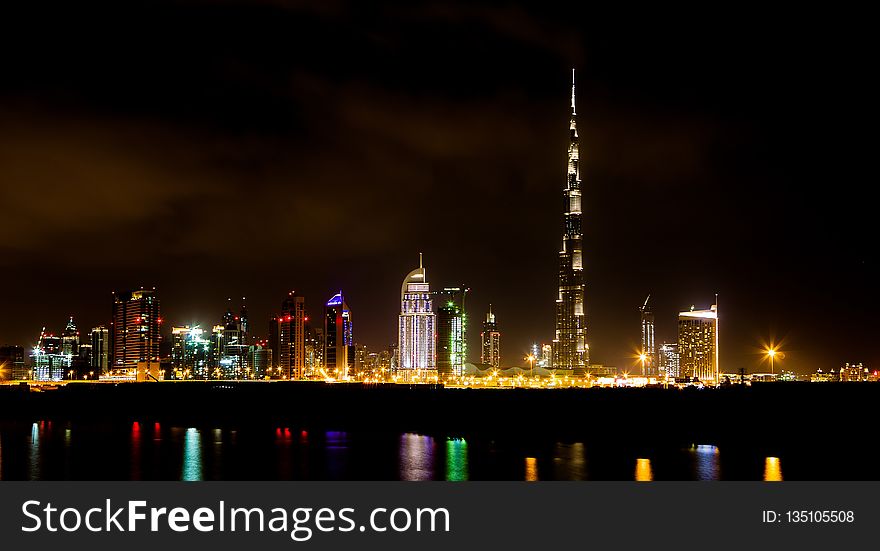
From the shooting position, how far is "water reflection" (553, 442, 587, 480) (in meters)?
35.6

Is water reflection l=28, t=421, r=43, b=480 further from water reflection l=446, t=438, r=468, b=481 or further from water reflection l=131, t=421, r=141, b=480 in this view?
water reflection l=446, t=438, r=468, b=481

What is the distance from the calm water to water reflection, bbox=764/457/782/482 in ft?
0.15

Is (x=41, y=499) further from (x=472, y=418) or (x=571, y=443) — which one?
(x=472, y=418)

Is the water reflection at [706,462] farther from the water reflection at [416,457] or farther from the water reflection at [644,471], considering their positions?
A: the water reflection at [416,457]

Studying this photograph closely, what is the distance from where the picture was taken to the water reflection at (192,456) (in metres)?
37.5

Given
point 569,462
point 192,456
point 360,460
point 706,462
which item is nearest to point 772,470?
point 706,462

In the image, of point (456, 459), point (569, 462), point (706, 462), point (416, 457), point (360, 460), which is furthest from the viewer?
point (416, 457)

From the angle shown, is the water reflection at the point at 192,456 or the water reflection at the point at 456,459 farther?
the water reflection at the point at 192,456

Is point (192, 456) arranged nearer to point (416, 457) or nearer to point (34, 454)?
point (34, 454)

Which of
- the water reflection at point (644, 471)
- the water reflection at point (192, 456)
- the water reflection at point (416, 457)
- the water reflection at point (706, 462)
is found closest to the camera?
the water reflection at point (644, 471)

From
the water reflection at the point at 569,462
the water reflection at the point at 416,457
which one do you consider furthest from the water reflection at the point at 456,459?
the water reflection at the point at 569,462

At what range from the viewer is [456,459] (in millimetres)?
41688

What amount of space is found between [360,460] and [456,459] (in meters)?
4.76

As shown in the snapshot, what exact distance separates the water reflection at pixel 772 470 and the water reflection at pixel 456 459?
495 inches
